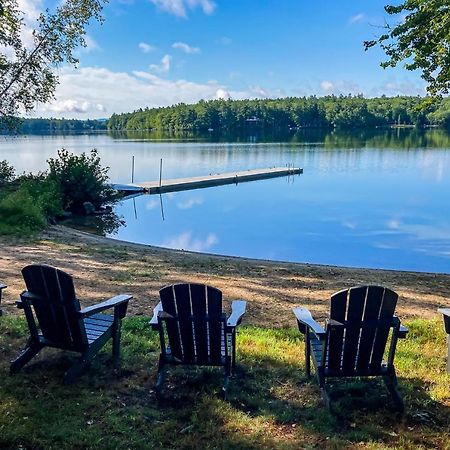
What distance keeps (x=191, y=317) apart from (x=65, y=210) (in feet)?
49.3

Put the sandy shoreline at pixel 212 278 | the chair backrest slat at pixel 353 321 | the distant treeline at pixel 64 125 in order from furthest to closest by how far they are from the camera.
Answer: the distant treeline at pixel 64 125
the sandy shoreline at pixel 212 278
the chair backrest slat at pixel 353 321

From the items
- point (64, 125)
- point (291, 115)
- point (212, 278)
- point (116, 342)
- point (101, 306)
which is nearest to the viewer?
point (101, 306)

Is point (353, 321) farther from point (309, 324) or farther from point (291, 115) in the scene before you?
point (291, 115)

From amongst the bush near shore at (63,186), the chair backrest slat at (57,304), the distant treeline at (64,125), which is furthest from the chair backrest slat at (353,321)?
the distant treeline at (64,125)

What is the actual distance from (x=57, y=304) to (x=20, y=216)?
9.41m

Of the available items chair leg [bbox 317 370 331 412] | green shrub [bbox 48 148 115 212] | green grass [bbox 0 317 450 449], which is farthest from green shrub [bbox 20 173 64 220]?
chair leg [bbox 317 370 331 412]

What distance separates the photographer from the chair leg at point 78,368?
10.9 ft

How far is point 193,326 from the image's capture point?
10.7ft

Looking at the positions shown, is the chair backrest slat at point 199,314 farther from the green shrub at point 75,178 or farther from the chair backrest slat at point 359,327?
the green shrub at point 75,178

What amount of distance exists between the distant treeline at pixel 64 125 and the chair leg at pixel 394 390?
397ft

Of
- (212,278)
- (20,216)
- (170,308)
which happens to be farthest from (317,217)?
(170,308)

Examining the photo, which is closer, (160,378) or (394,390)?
(394,390)

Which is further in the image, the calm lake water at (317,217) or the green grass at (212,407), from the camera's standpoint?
the calm lake water at (317,217)

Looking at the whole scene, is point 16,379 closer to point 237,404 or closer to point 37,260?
point 237,404
